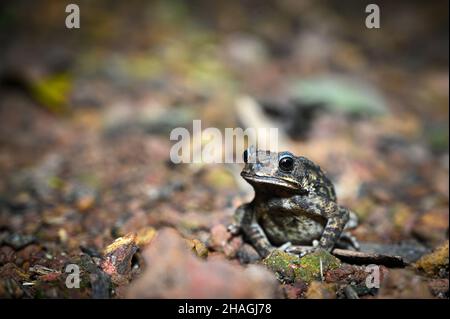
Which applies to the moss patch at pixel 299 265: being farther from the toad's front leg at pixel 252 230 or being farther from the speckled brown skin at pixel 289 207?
the toad's front leg at pixel 252 230

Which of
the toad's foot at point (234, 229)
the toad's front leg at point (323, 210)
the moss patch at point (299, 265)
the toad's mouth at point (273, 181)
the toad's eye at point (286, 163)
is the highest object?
the toad's eye at point (286, 163)

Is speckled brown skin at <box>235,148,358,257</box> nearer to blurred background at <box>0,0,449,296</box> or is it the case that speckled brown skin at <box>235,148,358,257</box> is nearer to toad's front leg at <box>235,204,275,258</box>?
toad's front leg at <box>235,204,275,258</box>

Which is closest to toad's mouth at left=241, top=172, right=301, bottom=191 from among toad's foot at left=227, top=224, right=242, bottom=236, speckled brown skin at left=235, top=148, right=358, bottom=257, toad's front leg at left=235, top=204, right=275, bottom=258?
speckled brown skin at left=235, top=148, right=358, bottom=257

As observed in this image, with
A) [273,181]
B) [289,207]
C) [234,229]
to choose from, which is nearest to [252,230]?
[234,229]

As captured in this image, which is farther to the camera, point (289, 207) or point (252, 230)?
point (252, 230)

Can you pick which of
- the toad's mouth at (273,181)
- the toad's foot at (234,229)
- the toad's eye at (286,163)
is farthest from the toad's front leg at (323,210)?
the toad's foot at (234,229)

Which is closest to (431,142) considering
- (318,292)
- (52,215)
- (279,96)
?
(279,96)

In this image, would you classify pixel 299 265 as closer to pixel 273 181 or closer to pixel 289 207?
pixel 289 207
